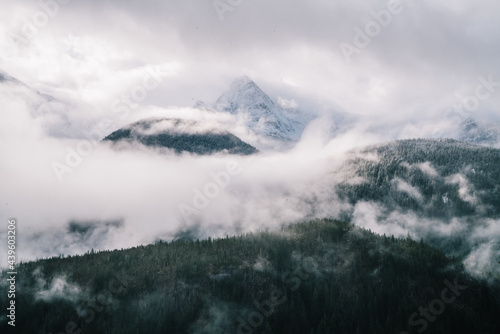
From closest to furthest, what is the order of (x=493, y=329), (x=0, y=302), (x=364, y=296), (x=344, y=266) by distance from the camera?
(x=493, y=329) → (x=364, y=296) → (x=0, y=302) → (x=344, y=266)

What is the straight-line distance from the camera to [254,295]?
178 meters

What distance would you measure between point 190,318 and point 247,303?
29.1 meters

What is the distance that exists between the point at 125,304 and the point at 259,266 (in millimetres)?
72835

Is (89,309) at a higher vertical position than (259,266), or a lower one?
lower

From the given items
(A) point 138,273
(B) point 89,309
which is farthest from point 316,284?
(B) point 89,309

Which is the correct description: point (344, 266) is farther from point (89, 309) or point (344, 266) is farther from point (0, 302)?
point (0, 302)

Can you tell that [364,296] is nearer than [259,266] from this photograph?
Yes

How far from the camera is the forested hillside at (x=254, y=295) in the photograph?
15725 centimetres

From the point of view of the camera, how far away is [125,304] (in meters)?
175

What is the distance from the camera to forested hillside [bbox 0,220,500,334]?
6191 inches

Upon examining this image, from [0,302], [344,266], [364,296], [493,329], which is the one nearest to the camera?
[493,329]

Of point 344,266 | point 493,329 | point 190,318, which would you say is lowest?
point 493,329

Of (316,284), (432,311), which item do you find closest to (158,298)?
(316,284)

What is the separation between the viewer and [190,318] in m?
164
